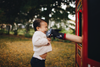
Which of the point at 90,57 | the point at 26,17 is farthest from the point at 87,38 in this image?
the point at 26,17

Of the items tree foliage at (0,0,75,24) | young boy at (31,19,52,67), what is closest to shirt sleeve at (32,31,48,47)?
young boy at (31,19,52,67)

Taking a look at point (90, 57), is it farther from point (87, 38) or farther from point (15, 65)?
point (15, 65)

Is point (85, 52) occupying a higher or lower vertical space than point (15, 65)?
higher

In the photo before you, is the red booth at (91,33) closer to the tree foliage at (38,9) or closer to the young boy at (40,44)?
the young boy at (40,44)

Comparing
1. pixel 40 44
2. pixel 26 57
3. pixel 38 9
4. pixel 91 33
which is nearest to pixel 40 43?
pixel 40 44

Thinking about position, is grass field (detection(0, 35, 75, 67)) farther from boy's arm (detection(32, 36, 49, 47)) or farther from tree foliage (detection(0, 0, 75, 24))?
tree foliage (detection(0, 0, 75, 24))

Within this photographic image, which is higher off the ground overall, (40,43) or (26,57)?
(40,43)

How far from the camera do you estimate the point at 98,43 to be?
102 centimetres

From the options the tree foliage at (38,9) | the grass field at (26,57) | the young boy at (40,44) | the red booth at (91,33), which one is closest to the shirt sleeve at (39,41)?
the young boy at (40,44)

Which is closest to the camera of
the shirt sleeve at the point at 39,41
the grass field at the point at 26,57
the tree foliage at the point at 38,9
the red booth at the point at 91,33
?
the red booth at the point at 91,33

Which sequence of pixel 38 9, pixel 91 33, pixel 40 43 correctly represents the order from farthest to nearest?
pixel 38 9 → pixel 40 43 → pixel 91 33

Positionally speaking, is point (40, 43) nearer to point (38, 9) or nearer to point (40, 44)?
point (40, 44)

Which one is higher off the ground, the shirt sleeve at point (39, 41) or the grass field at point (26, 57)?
the shirt sleeve at point (39, 41)

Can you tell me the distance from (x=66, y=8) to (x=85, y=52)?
784cm
